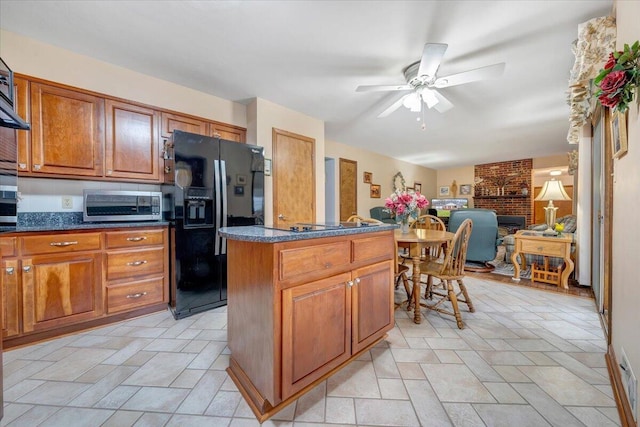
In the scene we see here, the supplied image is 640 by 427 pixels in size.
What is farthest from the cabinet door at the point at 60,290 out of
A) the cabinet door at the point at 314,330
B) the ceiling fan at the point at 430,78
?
the ceiling fan at the point at 430,78

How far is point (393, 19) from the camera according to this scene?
1826 millimetres

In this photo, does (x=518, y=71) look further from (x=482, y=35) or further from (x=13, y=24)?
(x=13, y=24)

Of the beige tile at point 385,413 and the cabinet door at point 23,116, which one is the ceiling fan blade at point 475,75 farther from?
the cabinet door at point 23,116

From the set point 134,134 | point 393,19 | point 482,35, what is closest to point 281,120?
point 134,134

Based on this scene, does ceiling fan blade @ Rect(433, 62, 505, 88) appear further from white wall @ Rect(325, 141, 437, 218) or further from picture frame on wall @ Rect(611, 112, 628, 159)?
white wall @ Rect(325, 141, 437, 218)

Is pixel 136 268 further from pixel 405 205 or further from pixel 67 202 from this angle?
pixel 405 205

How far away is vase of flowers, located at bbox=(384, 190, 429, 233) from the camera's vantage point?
267cm

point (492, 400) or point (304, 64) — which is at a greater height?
point (304, 64)

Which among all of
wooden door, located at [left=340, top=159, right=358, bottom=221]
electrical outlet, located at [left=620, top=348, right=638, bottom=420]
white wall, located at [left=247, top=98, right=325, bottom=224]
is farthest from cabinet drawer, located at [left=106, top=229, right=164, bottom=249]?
wooden door, located at [left=340, top=159, right=358, bottom=221]

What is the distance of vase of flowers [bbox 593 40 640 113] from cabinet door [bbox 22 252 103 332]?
11.0 ft

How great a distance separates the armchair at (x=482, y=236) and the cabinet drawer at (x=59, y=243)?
15.1 ft

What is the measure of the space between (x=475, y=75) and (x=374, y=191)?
4459 millimetres

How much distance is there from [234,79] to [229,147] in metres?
0.74

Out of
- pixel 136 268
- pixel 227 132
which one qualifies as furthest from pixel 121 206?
pixel 227 132
